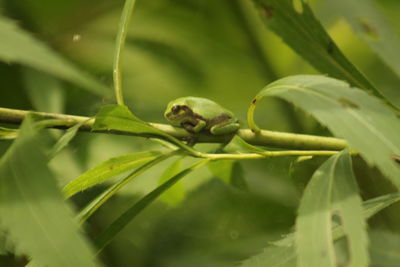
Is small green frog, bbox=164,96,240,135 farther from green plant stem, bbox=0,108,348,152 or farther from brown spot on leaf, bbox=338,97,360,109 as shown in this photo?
brown spot on leaf, bbox=338,97,360,109

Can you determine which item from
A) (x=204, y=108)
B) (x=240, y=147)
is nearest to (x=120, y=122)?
(x=240, y=147)

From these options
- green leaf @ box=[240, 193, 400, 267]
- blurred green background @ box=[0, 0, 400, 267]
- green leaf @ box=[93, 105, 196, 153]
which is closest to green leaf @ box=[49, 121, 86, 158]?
green leaf @ box=[93, 105, 196, 153]

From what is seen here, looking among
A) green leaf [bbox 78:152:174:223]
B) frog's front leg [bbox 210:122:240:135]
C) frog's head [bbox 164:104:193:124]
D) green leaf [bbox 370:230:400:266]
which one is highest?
frog's head [bbox 164:104:193:124]

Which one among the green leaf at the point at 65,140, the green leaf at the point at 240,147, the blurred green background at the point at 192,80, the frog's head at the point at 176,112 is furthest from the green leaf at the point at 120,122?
the blurred green background at the point at 192,80

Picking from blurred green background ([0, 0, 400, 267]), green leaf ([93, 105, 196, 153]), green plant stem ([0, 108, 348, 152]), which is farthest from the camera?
blurred green background ([0, 0, 400, 267])

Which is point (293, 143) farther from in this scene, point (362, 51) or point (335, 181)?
point (362, 51)

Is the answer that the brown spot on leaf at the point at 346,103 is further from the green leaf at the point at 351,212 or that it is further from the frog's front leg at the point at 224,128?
the frog's front leg at the point at 224,128

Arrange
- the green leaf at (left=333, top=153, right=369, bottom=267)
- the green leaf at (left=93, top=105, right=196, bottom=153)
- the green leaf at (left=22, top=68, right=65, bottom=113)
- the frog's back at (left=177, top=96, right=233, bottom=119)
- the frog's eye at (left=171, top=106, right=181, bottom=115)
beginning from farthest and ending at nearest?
the green leaf at (left=22, top=68, right=65, bottom=113) → the frog's eye at (left=171, top=106, right=181, bottom=115) → the frog's back at (left=177, top=96, right=233, bottom=119) → the green leaf at (left=93, top=105, right=196, bottom=153) → the green leaf at (left=333, top=153, right=369, bottom=267)
